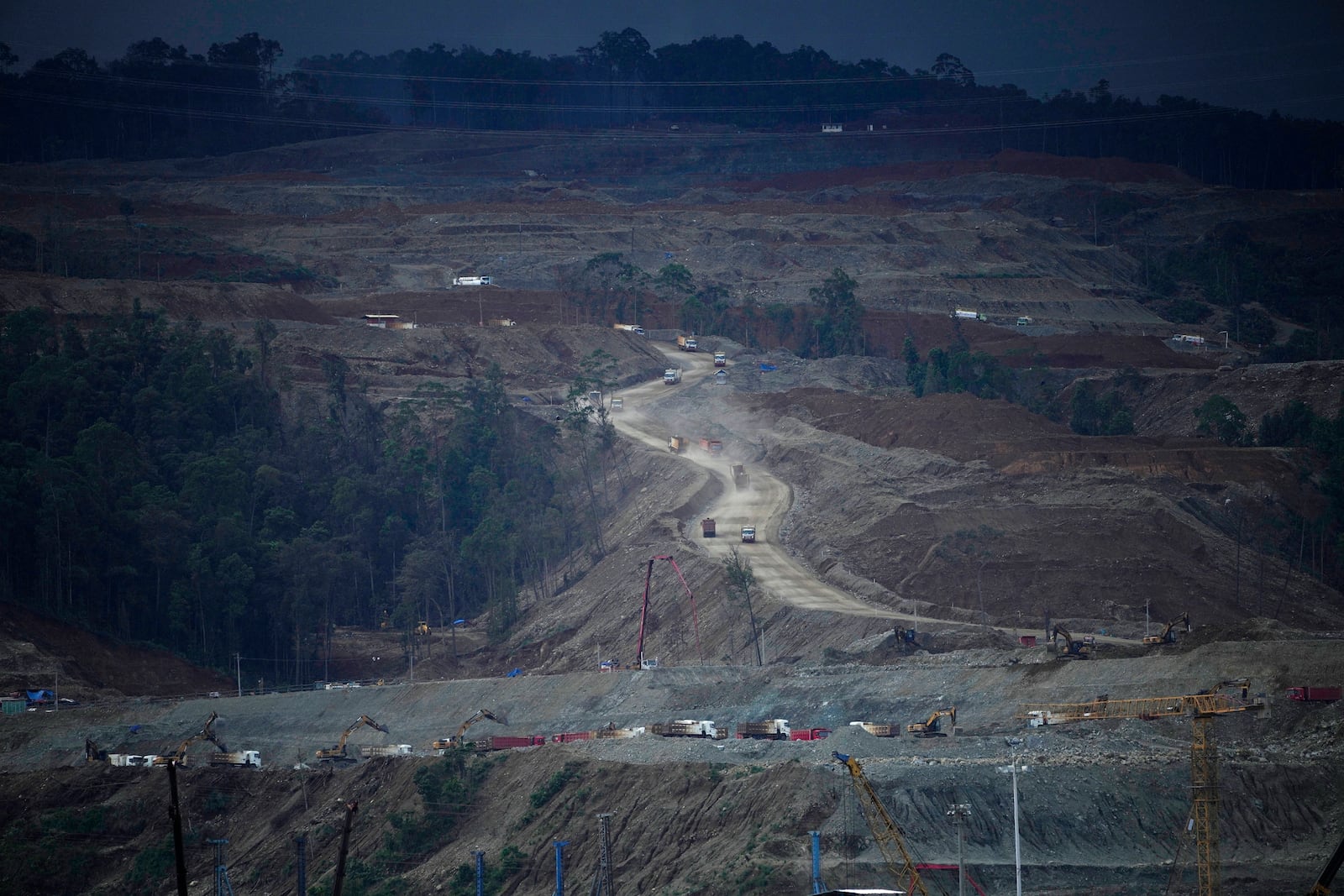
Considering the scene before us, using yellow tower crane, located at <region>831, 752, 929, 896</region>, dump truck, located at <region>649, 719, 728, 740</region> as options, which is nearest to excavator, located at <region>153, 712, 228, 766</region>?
dump truck, located at <region>649, 719, 728, 740</region>

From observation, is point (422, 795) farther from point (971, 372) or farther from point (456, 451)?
point (971, 372)

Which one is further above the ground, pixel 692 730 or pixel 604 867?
pixel 604 867

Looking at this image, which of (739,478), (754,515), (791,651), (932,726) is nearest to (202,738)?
(791,651)

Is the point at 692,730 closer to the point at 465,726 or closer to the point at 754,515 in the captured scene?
the point at 465,726

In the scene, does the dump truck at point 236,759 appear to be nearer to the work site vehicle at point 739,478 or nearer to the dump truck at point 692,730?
the dump truck at point 692,730

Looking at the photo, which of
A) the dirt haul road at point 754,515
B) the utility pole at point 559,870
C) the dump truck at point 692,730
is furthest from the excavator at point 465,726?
the dirt haul road at point 754,515

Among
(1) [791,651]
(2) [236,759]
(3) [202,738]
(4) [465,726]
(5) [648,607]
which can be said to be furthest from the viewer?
(5) [648,607]
